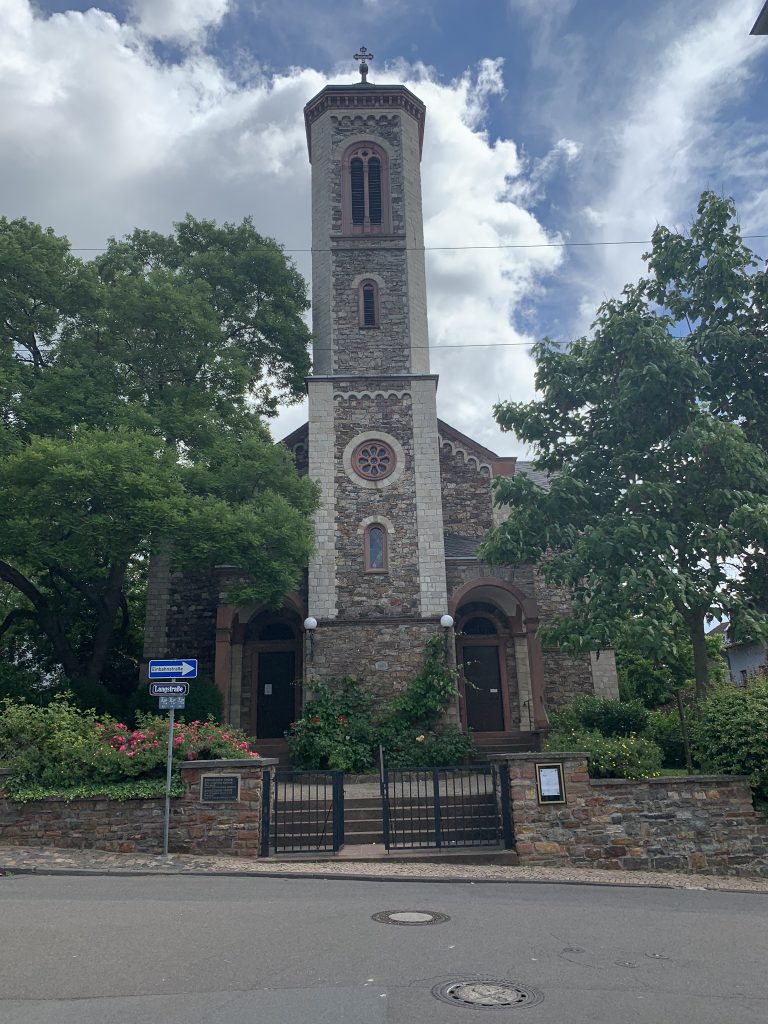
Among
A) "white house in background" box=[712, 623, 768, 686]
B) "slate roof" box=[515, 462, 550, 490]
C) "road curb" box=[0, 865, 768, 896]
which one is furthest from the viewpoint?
"white house in background" box=[712, 623, 768, 686]

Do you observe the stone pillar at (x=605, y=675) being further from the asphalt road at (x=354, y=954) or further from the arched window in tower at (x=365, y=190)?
the arched window in tower at (x=365, y=190)

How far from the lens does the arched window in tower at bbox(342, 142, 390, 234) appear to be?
23.7 meters

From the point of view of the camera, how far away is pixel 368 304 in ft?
75.2

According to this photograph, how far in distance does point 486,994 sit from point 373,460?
16.5 m

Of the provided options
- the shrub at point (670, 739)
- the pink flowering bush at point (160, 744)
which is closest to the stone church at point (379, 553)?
the shrub at point (670, 739)

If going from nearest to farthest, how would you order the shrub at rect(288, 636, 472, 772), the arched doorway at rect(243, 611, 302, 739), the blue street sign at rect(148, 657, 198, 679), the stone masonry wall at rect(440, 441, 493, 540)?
the blue street sign at rect(148, 657, 198, 679) → the shrub at rect(288, 636, 472, 772) → the arched doorway at rect(243, 611, 302, 739) → the stone masonry wall at rect(440, 441, 493, 540)

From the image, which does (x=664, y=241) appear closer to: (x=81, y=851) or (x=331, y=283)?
(x=331, y=283)

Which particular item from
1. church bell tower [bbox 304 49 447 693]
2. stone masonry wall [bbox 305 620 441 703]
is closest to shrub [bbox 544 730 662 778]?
stone masonry wall [bbox 305 620 441 703]

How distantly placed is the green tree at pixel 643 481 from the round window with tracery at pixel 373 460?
473 cm

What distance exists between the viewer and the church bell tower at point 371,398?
1948 centimetres

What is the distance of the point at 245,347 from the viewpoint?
79.5 feet

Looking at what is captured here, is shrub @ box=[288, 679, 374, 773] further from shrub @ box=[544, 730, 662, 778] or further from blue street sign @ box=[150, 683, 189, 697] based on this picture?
shrub @ box=[544, 730, 662, 778]

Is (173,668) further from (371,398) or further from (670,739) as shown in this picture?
(371,398)

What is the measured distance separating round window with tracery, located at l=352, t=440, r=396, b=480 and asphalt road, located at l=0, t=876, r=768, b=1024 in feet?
42.1
